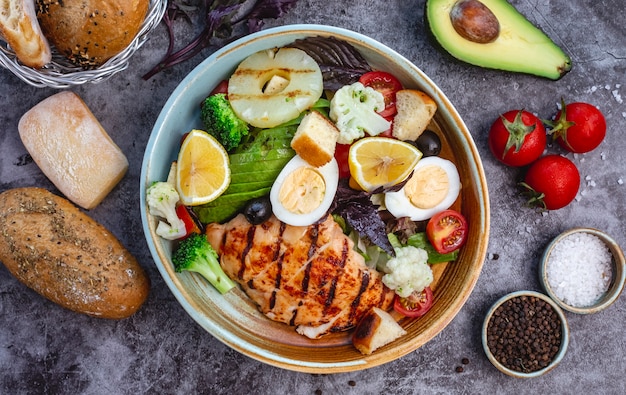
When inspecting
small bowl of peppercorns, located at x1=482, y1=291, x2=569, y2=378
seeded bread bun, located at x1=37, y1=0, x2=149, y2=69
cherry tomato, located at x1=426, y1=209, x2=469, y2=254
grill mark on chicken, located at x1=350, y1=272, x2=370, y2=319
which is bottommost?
small bowl of peppercorns, located at x1=482, y1=291, x2=569, y2=378

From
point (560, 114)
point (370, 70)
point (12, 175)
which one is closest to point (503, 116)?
point (560, 114)

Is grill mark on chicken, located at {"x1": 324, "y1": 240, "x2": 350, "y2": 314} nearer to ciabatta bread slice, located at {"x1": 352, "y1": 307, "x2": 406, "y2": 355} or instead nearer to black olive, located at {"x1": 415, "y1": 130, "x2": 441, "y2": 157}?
ciabatta bread slice, located at {"x1": 352, "y1": 307, "x2": 406, "y2": 355}

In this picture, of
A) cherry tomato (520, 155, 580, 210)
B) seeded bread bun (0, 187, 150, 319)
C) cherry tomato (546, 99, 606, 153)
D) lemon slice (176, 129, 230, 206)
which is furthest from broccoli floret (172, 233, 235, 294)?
cherry tomato (546, 99, 606, 153)

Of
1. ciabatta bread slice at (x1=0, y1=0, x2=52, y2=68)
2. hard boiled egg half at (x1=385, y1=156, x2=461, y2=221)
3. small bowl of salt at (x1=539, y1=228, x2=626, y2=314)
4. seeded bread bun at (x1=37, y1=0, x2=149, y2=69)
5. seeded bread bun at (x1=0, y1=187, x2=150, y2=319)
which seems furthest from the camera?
small bowl of salt at (x1=539, y1=228, x2=626, y2=314)

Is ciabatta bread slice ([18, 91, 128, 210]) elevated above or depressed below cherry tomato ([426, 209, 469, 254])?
above

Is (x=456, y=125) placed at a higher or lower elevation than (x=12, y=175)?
higher

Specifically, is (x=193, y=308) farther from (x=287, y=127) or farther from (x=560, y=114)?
(x=560, y=114)

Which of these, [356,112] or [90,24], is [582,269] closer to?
[356,112]
